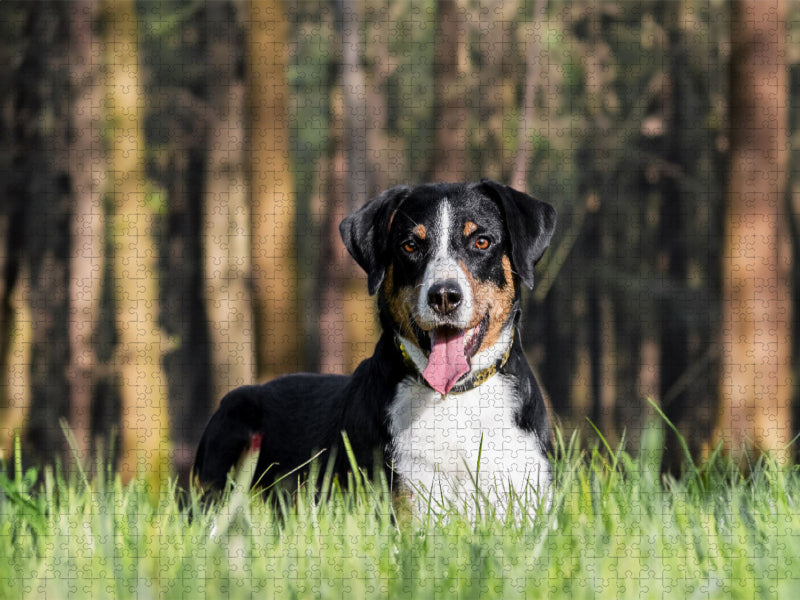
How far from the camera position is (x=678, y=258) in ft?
73.4

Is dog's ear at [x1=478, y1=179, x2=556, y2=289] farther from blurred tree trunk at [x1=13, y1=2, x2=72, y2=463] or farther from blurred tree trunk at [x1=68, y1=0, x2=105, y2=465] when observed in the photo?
blurred tree trunk at [x1=13, y1=2, x2=72, y2=463]

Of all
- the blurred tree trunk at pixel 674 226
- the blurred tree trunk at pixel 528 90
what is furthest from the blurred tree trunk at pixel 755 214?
the blurred tree trunk at pixel 674 226

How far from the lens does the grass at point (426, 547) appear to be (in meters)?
3.34

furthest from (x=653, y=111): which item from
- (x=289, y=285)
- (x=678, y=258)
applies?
(x=289, y=285)

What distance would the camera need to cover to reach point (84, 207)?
1441cm

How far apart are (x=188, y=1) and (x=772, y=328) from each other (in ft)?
42.1

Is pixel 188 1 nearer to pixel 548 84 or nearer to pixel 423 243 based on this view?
pixel 548 84

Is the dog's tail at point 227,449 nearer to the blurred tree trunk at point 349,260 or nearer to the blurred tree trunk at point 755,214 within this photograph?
the blurred tree trunk at point 755,214

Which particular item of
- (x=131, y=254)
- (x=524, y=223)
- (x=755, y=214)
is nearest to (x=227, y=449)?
(x=524, y=223)

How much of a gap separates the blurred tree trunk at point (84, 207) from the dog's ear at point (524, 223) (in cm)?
921

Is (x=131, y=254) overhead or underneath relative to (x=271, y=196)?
underneath

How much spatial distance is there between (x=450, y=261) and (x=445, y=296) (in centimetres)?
31

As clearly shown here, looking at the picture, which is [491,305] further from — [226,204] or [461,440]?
[226,204]

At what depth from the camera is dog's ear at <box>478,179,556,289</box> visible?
544 cm
